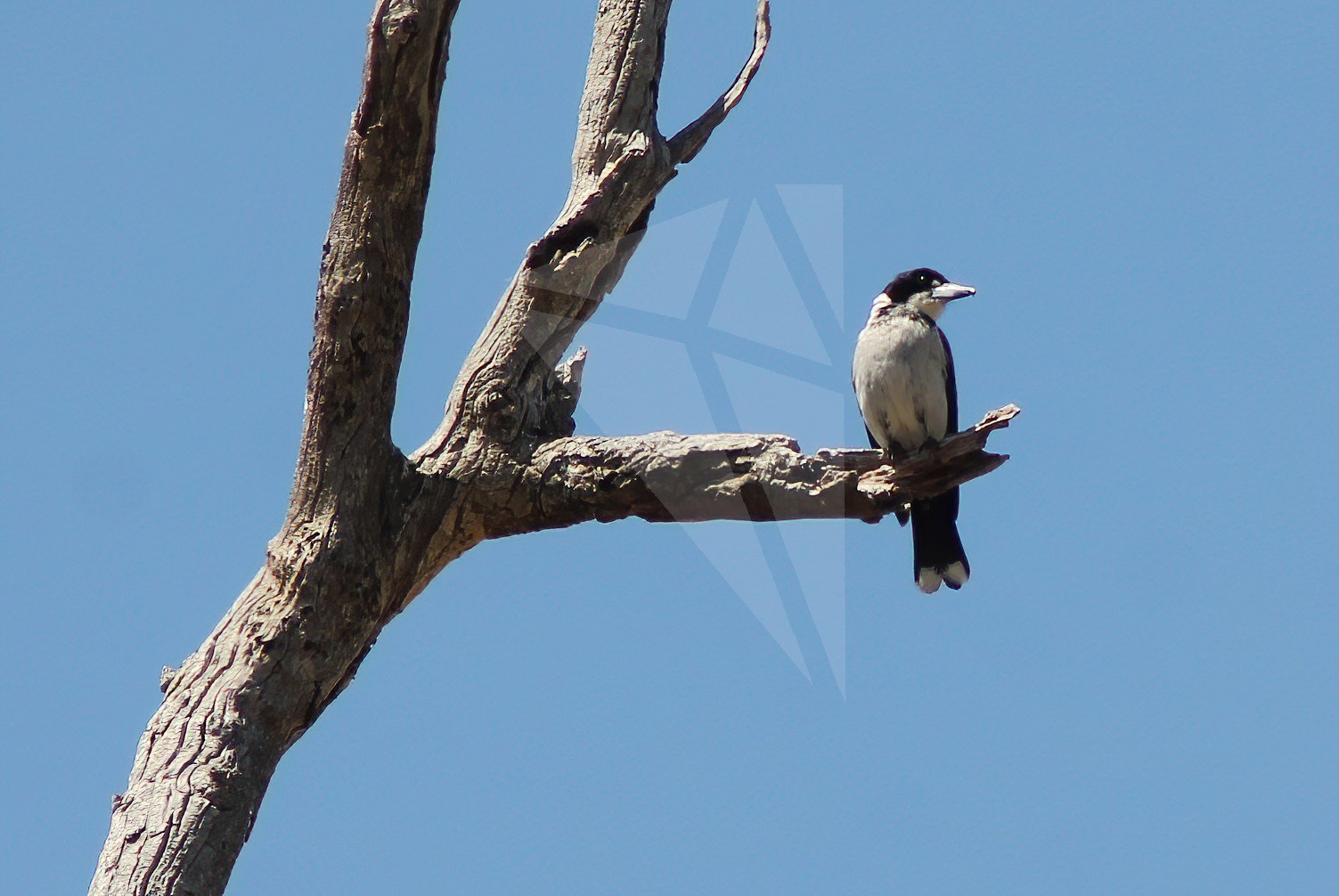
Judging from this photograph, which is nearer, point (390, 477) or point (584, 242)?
point (390, 477)

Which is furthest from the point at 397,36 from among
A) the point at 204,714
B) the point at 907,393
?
the point at 907,393

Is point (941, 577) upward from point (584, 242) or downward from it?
downward

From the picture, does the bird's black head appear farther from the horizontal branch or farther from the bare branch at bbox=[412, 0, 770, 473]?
the horizontal branch

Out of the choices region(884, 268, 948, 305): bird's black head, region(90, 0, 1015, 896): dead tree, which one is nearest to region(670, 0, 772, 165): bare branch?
region(90, 0, 1015, 896): dead tree

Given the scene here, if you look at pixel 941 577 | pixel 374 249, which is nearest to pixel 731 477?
pixel 374 249

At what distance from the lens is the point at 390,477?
4.86 meters

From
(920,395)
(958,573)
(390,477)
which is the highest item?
(920,395)

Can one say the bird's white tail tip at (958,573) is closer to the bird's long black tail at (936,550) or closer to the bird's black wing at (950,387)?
the bird's long black tail at (936,550)

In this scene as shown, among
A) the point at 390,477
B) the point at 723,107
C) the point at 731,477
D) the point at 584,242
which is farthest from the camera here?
the point at 723,107

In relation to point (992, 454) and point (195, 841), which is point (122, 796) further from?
point (992, 454)

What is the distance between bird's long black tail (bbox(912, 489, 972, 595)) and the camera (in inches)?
248

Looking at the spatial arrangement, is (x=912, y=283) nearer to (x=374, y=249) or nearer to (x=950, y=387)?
(x=950, y=387)

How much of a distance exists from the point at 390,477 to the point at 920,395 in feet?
8.93

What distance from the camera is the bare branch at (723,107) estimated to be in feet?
19.5
